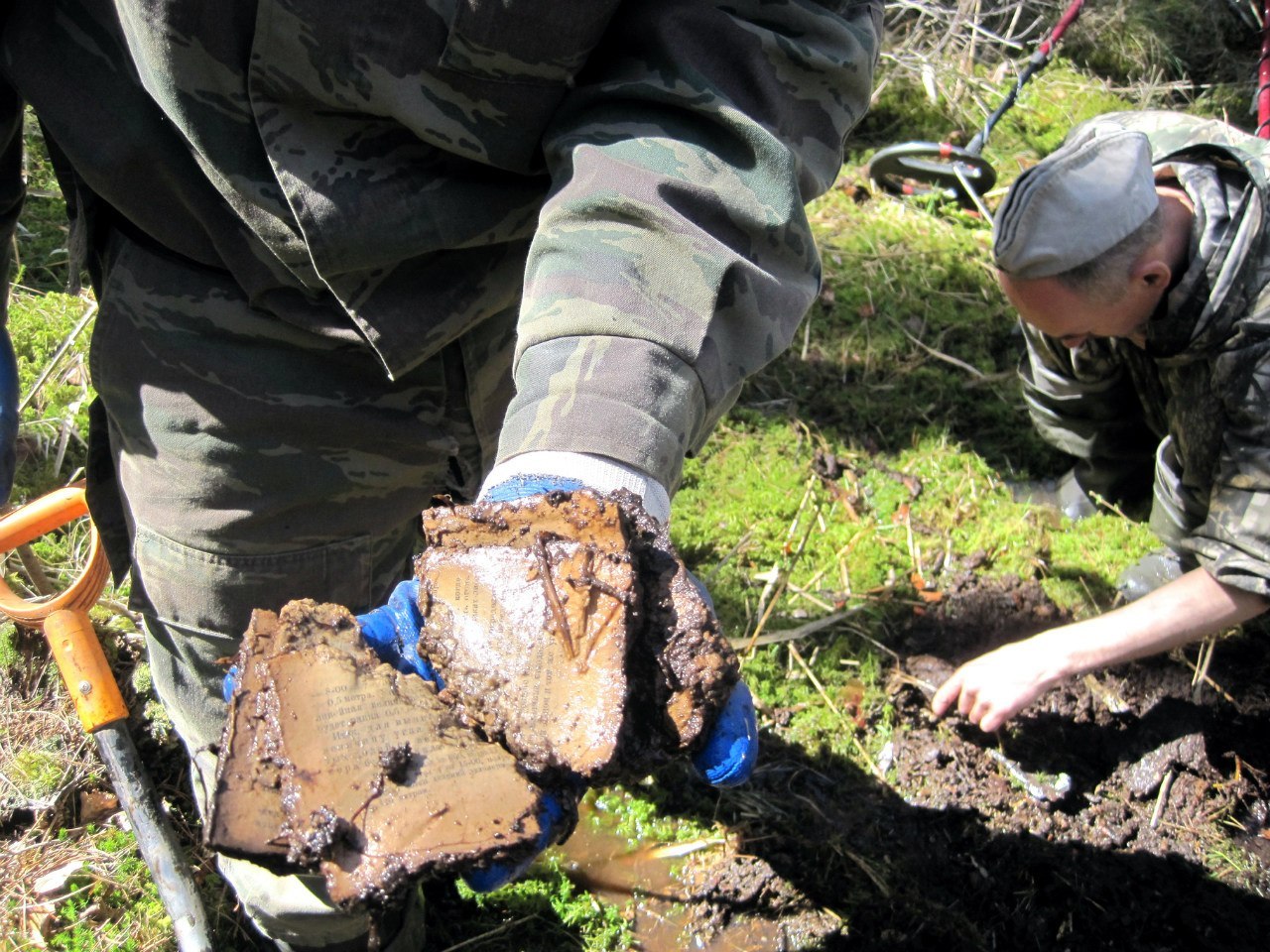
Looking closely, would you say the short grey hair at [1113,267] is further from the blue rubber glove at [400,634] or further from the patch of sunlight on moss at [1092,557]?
the blue rubber glove at [400,634]

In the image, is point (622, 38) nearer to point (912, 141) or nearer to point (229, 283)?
point (229, 283)

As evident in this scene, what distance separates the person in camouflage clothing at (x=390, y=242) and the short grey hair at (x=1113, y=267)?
1759 millimetres

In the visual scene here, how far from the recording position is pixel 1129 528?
3.82 meters

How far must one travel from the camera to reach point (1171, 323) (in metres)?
3.14

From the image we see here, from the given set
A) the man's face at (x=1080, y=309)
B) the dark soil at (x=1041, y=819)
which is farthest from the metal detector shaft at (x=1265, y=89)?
the dark soil at (x=1041, y=819)

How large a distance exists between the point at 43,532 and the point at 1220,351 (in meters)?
3.54

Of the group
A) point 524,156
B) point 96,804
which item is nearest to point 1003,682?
point 524,156

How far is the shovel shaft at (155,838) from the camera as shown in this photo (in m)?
2.24

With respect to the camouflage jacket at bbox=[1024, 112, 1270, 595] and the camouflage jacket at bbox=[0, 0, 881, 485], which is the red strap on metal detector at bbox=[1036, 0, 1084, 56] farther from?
the camouflage jacket at bbox=[0, 0, 881, 485]

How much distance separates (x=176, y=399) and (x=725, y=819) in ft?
5.90

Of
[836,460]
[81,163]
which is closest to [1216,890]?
[836,460]

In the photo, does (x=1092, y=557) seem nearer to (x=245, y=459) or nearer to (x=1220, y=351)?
(x=1220, y=351)

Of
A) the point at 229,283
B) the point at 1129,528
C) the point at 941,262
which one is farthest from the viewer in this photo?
the point at 941,262

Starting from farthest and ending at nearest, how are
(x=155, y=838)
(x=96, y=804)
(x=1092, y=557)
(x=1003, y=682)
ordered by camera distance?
1. (x=1092, y=557)
2. (x=1003, y=682)
3. (x=96, y=804)
4. (x=155, y=838)
